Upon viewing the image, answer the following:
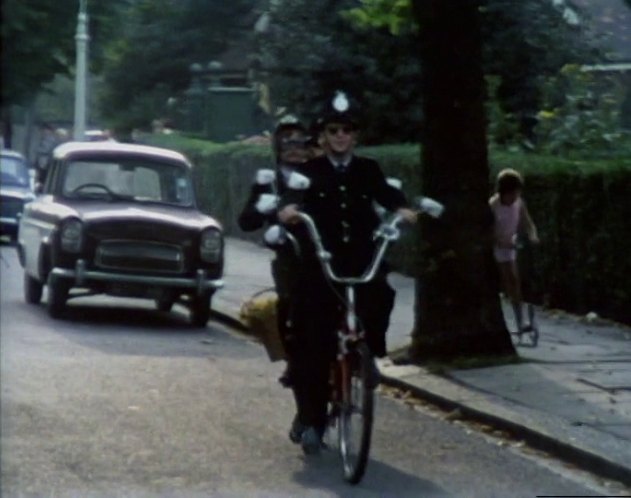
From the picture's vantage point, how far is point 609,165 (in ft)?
64.4

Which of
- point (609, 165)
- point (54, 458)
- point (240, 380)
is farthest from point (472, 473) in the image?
point (609, 165)

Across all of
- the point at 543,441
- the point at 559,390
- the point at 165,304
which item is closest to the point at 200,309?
the point at 165,304

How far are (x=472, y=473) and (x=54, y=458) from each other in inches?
85.6

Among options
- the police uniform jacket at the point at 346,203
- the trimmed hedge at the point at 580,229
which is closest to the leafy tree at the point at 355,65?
the trimmed hedge at the point at 580,229

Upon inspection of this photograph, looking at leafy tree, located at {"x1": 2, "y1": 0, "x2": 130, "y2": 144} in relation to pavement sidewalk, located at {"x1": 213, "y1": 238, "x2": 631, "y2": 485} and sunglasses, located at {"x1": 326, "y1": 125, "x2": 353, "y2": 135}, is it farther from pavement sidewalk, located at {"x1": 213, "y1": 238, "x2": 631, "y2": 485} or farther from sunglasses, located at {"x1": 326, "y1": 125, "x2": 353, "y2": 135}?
pavement sidewalk, located at {"x1": 213, "y1": 238, "x2": 631, "y2": 485}

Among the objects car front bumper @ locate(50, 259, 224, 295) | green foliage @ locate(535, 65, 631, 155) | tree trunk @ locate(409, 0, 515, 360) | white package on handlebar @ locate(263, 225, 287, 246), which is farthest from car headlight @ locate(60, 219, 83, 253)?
white package on handlebar @ locate(263, 225, 287, 246)

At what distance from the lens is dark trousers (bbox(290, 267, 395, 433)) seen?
10875mm

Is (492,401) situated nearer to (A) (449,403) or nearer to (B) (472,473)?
(A) (449,403)

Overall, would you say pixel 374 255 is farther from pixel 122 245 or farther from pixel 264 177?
pixel 122 245

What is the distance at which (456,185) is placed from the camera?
50.5 feet

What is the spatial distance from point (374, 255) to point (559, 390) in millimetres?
3461

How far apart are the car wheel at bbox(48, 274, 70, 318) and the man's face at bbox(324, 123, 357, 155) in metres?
8.86

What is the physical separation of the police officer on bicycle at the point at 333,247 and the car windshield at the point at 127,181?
32.3 feet

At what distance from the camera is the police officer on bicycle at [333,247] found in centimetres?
1085
